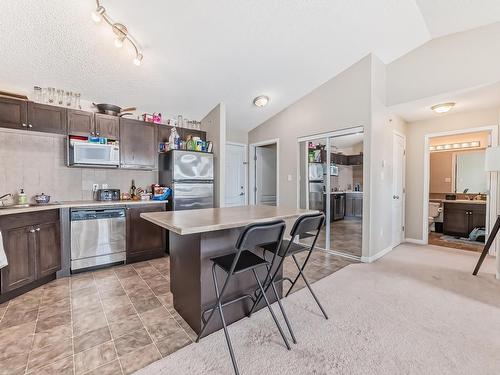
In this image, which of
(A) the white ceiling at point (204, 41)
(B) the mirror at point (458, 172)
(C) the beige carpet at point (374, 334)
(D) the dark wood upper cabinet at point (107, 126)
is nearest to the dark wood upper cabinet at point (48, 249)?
(D) the dark wood upper cabinet at point (107, 126)

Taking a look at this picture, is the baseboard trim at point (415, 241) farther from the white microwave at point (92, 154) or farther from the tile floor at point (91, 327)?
the white microwave at point (92, 154)

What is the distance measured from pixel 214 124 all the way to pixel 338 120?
2128 millimetres

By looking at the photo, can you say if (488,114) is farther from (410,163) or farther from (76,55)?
(76,55)

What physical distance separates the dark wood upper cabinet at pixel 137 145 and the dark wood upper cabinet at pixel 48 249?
47.7 inches

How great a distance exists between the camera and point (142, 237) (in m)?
3.47

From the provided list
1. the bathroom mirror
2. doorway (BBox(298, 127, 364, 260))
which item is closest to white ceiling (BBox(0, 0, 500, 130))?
doorway (BBox(298, 127, 364, 260))

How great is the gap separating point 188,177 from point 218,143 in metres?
0.81

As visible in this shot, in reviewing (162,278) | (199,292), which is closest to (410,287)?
(199,292)

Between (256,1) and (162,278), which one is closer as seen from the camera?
(256,1)

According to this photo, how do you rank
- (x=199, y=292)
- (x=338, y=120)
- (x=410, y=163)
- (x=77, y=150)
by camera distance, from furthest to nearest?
(x=410, y=163), (x=338, y=120), (x=77, y=150), (x=199, y=292)

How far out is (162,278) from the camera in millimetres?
2920

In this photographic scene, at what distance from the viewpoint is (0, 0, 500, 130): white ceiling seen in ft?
7.80

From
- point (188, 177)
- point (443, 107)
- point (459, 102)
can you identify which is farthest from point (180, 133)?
point (459, 102)

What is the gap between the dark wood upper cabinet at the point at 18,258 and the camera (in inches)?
91.4
